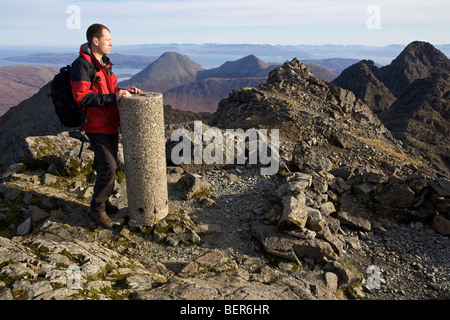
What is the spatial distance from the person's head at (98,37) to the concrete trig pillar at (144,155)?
45.1 inches

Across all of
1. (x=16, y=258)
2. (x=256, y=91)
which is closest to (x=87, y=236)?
(x=16, y=258)

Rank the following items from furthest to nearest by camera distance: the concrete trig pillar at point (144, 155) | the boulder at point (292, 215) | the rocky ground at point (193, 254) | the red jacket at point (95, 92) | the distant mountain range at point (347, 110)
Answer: the distant mountain range at point (347, 110), the boulder at point (292, 215), the concrete trig pillar at point (144, 155), the red jacket at point (95, 92), the rocky ground at point (193, 254)

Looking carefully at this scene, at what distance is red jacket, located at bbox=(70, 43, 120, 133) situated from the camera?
20.0 ft

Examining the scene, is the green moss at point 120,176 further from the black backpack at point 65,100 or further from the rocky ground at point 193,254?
the black backpack at point 65,100

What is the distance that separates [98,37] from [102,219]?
4338 millimetres

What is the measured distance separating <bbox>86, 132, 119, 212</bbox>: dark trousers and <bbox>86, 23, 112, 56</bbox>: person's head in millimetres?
1846

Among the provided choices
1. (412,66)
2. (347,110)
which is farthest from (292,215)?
(412,66)

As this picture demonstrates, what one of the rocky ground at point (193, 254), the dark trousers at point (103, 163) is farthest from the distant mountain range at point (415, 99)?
the dark trousers at point (103, 163)

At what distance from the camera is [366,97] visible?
268 feet

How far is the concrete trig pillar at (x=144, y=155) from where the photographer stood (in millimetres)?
6786

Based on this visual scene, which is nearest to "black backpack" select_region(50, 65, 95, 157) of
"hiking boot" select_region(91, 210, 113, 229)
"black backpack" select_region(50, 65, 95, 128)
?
"black backpack" select_region(50, 65, 95, 128)

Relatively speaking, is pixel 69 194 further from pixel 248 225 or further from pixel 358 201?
pixel 358 201

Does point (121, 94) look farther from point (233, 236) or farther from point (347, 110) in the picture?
point (347, 110)
